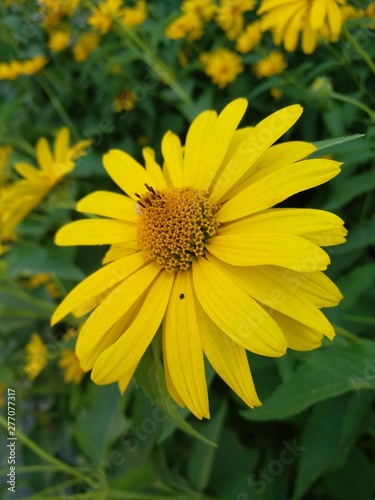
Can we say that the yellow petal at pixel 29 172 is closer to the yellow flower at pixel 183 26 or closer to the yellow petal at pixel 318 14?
the yellow flower at pixel 183 26

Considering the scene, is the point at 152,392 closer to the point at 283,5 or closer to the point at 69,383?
the point at 283,5

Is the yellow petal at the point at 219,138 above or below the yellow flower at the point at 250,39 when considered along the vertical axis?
below

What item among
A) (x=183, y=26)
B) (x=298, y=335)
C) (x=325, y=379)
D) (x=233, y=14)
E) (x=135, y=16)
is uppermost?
(x=135, y=16)

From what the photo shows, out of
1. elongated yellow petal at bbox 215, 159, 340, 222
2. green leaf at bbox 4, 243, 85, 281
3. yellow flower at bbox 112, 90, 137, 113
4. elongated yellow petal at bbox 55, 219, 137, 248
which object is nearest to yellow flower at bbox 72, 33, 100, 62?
yellow flower at bbox 112, 90, 137, 113

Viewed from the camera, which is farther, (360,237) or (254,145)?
(360,237)

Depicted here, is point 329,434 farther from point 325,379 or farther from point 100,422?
point 100,422

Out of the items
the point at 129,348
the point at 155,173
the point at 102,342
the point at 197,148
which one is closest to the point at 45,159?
the point at 155,173

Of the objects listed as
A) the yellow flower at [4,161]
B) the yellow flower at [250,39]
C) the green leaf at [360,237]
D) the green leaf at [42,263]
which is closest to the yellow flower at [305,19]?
the yellow flower at [250,39]
